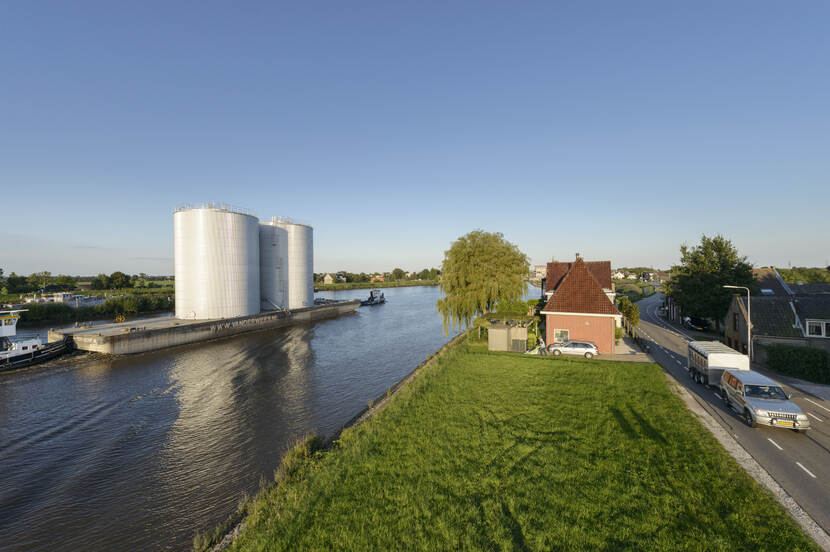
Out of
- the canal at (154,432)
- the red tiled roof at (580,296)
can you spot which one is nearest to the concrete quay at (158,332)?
the canal at (154,432)

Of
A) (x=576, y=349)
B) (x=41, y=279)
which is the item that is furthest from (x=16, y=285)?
(x=576, y=349)

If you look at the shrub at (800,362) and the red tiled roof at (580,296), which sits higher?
the red tiled roof at (580,296)

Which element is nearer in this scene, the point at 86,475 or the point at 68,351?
the point at 86,475

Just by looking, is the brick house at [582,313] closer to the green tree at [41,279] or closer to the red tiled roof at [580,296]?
the red tiled roof at [580,296]

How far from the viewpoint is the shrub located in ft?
57.9

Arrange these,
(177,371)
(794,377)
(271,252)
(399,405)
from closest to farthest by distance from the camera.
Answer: (399,405)
(794,377)
(177,371)
(271,252)

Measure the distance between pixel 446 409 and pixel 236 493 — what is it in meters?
8.30

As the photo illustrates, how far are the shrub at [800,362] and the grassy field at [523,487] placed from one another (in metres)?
11.0

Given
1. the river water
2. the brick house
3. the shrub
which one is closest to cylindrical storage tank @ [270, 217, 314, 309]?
the river water

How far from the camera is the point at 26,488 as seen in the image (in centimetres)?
1232

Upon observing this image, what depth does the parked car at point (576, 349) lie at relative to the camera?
23.5 meters

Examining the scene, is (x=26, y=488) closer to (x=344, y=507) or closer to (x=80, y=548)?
(x=80, y=548)

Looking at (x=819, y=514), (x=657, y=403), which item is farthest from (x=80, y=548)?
(x=657, y=403)

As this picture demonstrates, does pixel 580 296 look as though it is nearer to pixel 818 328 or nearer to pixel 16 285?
pixel 818 328
